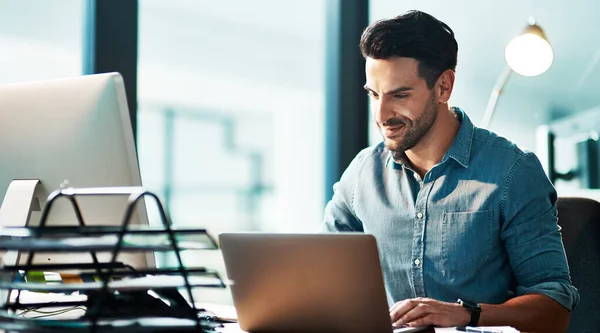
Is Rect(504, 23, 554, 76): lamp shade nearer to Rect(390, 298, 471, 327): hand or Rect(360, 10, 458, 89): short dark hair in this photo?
Rect(360, 10, 458, 89): short dark hair

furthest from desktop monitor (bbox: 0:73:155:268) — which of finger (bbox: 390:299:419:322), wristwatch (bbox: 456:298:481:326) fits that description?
wristwatch (bbox: 456:298:481:326)

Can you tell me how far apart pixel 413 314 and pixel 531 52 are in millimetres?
1628

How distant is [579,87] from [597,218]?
4.85 feet

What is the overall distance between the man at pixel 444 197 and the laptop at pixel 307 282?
465 millimetres

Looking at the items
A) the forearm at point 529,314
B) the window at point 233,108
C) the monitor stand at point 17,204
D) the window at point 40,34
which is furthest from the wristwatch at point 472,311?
the window at point 233,108

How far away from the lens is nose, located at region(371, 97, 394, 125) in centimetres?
170

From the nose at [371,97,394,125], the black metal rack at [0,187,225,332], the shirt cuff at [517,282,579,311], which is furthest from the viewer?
the nose at [371,97,394,125]

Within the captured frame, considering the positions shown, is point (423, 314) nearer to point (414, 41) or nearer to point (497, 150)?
point (497, 150)

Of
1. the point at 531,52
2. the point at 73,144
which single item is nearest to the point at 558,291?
the point at 73,144

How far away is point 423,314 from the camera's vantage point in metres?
1.22

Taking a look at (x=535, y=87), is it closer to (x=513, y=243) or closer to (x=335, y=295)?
(x=513, y=243)

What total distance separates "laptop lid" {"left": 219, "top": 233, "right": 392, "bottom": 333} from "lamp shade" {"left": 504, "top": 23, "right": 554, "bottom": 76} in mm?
1770

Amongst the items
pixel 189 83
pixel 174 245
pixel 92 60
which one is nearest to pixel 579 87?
pixel 92 60

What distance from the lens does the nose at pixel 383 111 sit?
1.70 m
